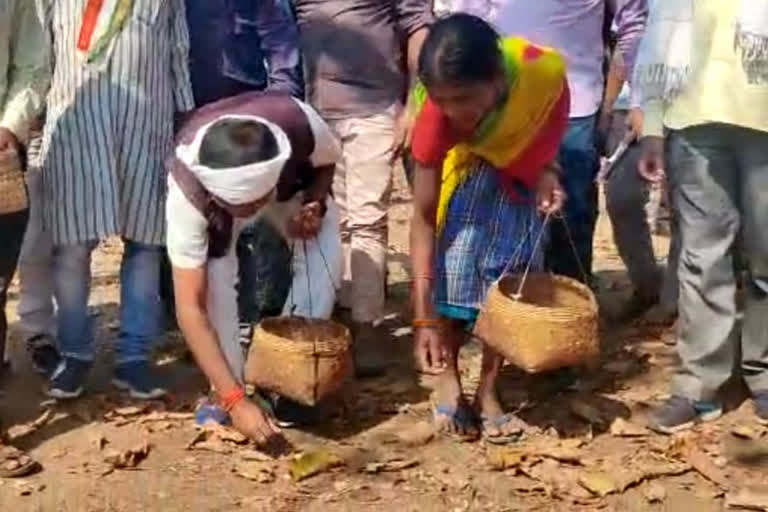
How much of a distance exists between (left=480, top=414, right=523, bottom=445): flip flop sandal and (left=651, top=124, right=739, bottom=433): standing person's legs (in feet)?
1.57

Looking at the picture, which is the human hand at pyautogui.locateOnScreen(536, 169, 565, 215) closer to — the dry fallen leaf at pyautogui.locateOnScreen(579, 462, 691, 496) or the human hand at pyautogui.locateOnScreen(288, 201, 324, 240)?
the human hand at pyautogui.locateOnScreen(288, 201, 324, 240)

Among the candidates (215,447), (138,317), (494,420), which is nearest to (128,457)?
(215,447)

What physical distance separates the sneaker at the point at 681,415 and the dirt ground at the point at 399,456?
5cm

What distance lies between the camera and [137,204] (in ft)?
18.0

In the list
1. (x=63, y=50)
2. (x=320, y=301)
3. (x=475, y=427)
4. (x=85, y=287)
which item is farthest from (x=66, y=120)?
(x=475, y=427)

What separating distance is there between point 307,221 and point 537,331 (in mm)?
973

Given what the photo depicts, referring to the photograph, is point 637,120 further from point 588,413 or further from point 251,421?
point 251,421

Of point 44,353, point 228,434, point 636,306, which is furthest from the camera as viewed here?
point 636,306

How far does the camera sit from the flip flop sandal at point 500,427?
527 cm

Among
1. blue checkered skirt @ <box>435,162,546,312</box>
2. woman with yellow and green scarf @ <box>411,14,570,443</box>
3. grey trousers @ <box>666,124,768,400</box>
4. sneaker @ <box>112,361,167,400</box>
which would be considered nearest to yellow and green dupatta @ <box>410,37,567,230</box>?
woman with yellow and green scarf @ <box>411,14,570,443</box>

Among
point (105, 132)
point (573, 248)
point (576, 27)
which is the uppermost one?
point (576, 27)

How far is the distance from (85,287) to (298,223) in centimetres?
84

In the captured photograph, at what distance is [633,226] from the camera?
688cm

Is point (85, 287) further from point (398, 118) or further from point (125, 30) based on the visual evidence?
point (398, 118)
